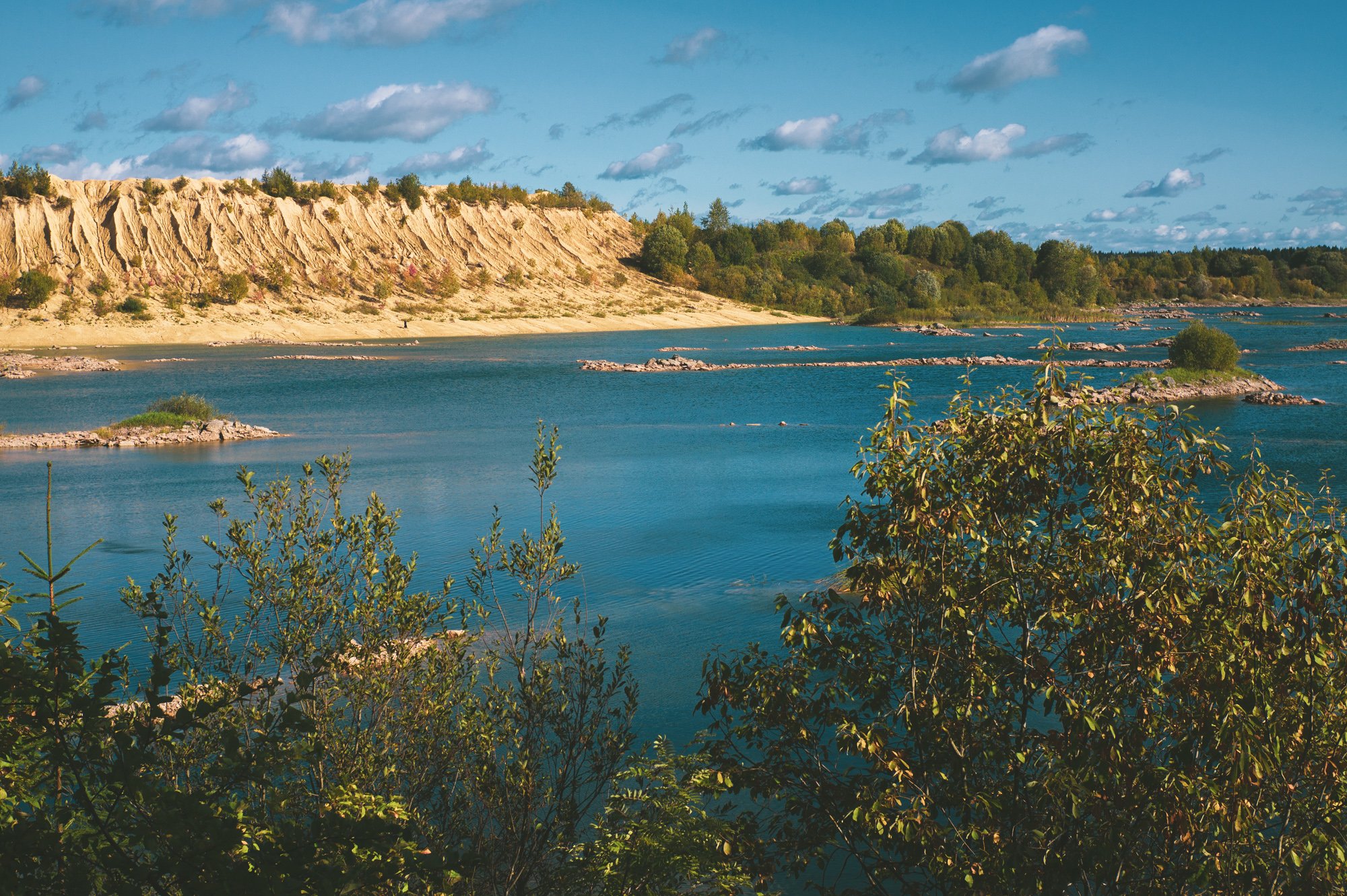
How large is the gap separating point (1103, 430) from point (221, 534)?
65.7 ft

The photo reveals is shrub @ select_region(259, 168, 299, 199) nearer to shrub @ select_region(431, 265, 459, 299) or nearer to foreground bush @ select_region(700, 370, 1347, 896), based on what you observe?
shrub @ select_region(431, 265, 459, 299)

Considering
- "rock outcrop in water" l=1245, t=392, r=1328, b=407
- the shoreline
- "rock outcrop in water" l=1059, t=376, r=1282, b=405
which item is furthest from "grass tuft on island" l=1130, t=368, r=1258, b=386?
Answer: the shoreline

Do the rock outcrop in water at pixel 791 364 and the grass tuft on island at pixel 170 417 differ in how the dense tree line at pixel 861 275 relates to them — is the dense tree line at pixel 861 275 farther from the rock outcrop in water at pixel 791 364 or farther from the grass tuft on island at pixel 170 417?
the grass tuft on island at pixel 170 417

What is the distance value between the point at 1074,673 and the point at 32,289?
109 m

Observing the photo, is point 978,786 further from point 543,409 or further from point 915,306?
point 915,306

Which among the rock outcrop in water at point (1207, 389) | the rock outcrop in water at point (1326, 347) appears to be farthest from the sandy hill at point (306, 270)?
the rock outcrop in water at point (1207, 389)

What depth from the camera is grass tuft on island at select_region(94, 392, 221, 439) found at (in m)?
40.4

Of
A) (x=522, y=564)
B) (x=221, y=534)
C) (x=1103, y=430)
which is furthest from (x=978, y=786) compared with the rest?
(x=221, y=534)

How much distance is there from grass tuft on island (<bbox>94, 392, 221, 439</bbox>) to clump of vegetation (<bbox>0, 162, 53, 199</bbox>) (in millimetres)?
87207

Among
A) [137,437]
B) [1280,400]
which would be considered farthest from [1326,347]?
[137,437]

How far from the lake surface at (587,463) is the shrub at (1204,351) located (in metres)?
3.80

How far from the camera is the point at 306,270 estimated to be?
400 feet

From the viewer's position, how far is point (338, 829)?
499cm

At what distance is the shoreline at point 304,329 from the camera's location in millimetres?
93000
